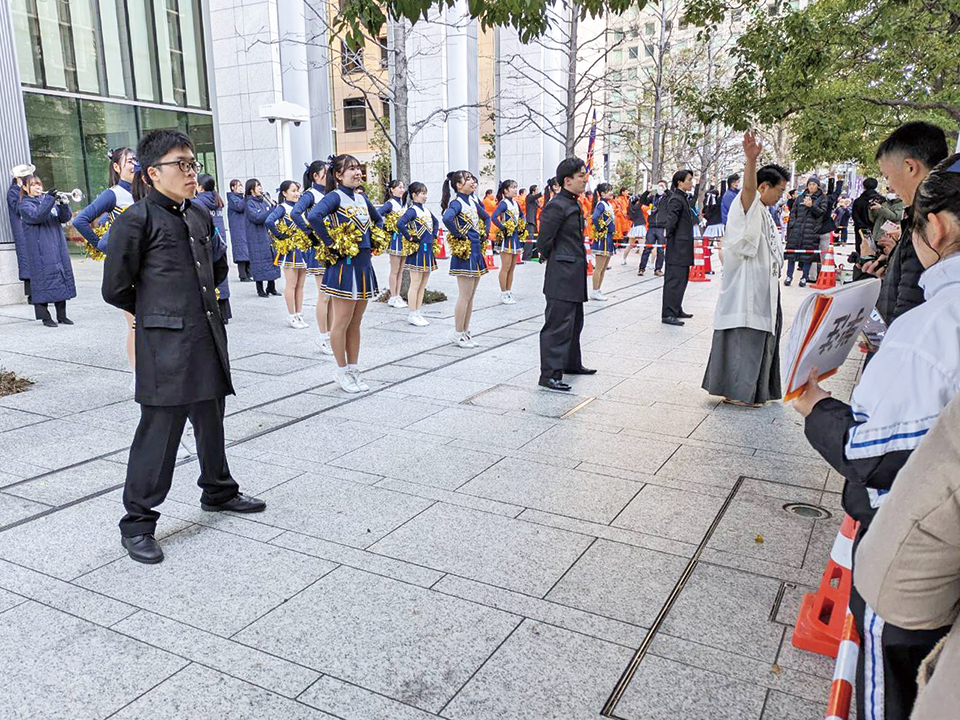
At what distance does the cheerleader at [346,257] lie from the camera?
6480 millimetres

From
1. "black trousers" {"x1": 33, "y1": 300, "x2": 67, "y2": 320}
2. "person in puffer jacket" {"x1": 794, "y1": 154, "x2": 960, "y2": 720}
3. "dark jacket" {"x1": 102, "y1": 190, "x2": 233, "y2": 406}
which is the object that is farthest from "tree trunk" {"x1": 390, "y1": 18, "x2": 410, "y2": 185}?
"person in puffer jacket" {"x1": 794, "y1": 154, "x2": 960, "y2": 720}

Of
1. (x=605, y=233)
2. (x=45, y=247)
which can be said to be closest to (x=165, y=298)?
(x=45, y=247)

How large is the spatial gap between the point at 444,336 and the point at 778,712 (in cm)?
698

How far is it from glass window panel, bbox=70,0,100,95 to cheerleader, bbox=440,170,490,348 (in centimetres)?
1280

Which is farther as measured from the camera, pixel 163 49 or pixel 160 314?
pixel 163 49

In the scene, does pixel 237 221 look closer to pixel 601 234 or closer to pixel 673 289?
pixel 601 234

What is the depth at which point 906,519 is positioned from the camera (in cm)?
115

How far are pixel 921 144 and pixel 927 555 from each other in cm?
276

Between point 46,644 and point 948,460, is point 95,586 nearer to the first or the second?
point 46,644

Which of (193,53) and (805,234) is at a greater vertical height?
(193,53)

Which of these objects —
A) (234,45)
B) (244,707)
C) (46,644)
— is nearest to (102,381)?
(46,644)

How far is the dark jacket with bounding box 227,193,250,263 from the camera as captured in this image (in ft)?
42.8

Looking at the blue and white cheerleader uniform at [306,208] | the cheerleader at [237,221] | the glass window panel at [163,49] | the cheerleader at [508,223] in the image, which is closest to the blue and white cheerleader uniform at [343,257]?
the blue and white cheerleader uniform at [306,208]

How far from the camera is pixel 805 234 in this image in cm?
1446
